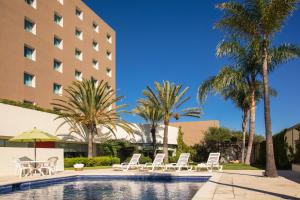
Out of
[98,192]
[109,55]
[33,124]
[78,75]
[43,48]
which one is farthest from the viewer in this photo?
[109,55]

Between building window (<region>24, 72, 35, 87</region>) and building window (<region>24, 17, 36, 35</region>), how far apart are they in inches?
142

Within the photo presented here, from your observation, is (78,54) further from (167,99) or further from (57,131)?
(57,131)

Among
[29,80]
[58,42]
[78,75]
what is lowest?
[29,80]

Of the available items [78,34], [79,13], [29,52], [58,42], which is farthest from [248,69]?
[79,13]

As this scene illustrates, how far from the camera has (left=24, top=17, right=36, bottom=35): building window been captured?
3189cm

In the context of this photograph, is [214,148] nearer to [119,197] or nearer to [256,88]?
[256,88]

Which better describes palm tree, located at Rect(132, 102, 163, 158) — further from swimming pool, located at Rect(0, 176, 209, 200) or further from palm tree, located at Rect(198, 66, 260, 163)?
swimming pool, located at Rect(0, 176, 209, 200)

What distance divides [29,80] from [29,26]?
14.6 ft

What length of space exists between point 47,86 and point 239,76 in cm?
1600

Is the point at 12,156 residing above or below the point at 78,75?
below

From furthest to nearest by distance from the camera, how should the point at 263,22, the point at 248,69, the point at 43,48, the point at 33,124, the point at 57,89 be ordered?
the point at 57,89
the point at 43,48
the point at 248,69
the point at 33,124
the point at 263,22

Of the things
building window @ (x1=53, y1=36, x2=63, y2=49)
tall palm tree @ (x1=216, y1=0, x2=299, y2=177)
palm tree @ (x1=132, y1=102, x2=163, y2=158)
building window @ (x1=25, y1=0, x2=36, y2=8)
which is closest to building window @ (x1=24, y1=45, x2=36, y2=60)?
building window @ (x1=25, y1=0, x2=36, y2=8)

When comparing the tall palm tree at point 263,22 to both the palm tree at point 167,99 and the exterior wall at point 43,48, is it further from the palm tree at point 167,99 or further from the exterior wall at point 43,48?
the exterior wall at point 43,48

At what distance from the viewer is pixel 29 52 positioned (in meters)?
32.2
